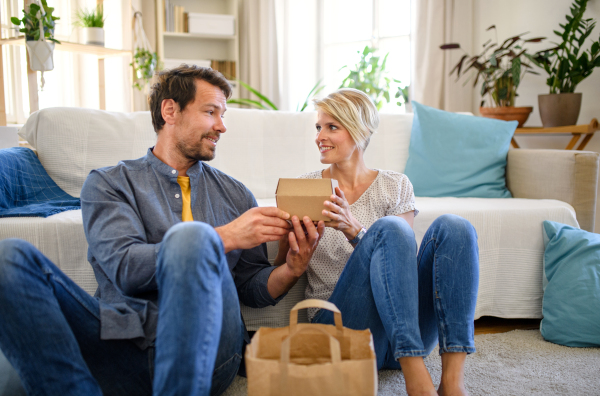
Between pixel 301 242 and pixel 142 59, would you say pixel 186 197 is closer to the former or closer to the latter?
pixel 301 242

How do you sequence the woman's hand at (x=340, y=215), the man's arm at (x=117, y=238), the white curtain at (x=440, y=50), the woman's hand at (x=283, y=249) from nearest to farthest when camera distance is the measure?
1. the man's arm at (x=117, y=238)
2. the woman's hand at (x=340, y=215)
3. the woman's hand at (x=283, y=249)
4. the white curtain at (x=440, y=50)

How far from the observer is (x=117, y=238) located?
1.03 metres

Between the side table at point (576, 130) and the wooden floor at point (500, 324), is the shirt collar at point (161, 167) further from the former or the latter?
the side table at point (576, 130)

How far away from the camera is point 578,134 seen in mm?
2703

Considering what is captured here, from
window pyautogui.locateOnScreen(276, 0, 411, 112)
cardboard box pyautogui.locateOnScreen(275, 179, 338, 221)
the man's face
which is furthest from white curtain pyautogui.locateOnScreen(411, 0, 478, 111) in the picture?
cardboard box pyautogui.locateOnScreen(275, 179, 338, 221)

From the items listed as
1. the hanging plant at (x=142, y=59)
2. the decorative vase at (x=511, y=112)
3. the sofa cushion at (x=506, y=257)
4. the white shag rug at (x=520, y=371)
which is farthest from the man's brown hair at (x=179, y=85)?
the hanging plant at (x=142, y=59)

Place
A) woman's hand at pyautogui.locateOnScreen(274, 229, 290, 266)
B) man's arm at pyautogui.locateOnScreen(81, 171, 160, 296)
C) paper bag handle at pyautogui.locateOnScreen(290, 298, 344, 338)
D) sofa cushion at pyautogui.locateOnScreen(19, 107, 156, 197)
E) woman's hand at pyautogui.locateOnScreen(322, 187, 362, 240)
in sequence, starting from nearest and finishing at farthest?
paper bag handle at pyautogui.locateOnScreen(290, 298, 344, 338)
man's arm at pyautogui.locateOnScreen(81, 171, 160, 296)
woman's hand at pyautogui.locateOnScreen(322, 187, 362, 240)
woman's hand at pyautogui.locateOnScreen(274, 229, 290, 266)
sofa cushion at pyautogui.locateOnScreen(19, 107, 156, 197)

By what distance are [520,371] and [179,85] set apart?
4.03ft

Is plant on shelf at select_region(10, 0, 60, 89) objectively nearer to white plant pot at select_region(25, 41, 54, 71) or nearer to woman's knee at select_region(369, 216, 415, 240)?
white plant pot at select_region(25, 41, 54, 71)

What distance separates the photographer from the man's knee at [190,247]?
83cm

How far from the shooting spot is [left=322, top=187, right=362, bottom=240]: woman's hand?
1108 millimetres

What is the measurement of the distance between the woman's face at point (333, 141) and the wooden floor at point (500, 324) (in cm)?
80

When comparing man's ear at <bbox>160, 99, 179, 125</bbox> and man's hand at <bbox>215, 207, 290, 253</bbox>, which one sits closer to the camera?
man's hand at <bbox>215, 207, 290, 253</bbox>

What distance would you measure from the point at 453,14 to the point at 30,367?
137 inches
